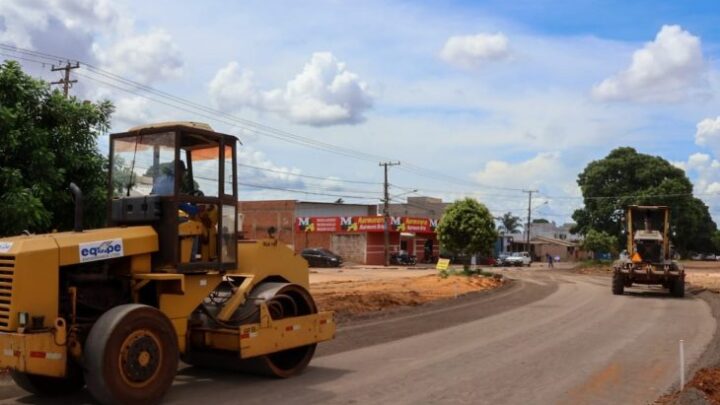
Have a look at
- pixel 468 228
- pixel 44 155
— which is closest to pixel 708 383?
pixel 44 155

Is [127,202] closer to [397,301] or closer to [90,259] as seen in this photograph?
[90,259]

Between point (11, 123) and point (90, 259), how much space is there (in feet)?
15.2

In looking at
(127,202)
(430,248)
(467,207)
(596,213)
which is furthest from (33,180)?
(596,213)

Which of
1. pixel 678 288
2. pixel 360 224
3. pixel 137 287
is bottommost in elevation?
pixel 678 288

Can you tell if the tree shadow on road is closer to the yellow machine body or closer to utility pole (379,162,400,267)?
the yellow machine body

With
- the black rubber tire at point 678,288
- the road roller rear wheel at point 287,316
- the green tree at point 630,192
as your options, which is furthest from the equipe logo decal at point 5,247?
the green tree at point 630,192

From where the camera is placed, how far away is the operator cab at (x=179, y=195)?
820 centimetres

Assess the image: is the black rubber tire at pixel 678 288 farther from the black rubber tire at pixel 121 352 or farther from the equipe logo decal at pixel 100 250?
the equipe logo decal at pixel 100 250

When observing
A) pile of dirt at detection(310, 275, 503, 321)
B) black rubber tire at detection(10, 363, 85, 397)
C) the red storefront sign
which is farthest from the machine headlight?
the red storefront sign

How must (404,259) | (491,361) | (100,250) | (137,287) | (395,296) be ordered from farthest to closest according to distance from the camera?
(404,259) → (395,296) → (491,361) → (137,287) → (100,250)

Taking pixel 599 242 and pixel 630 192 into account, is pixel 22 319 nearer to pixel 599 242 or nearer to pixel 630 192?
pixel 599 242

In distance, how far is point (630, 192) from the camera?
85.2 meters

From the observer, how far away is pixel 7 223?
1064 centimetres

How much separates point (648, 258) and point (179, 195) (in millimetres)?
25003
